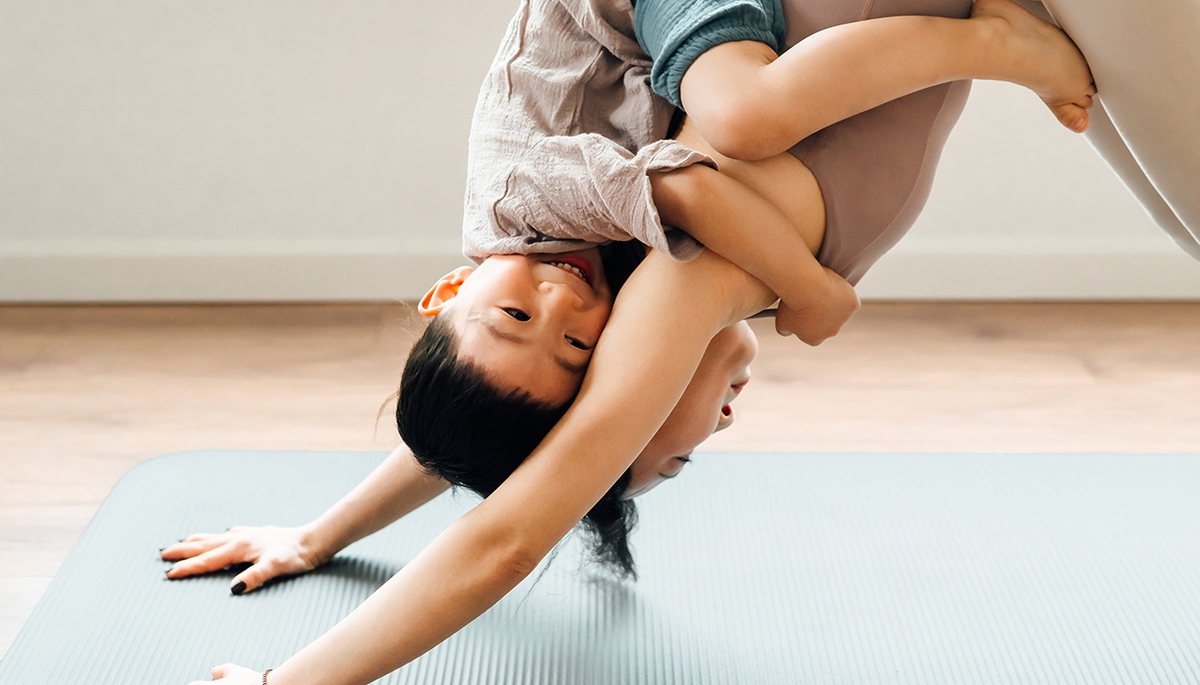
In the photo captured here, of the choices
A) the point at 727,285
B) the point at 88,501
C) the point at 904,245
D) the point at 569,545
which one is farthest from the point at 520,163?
the point at 904,245

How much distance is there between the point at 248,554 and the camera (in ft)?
5.46

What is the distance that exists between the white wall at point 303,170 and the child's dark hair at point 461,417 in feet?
5.21

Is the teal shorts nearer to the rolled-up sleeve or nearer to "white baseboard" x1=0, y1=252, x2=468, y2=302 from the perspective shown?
the rolled-up sleeve

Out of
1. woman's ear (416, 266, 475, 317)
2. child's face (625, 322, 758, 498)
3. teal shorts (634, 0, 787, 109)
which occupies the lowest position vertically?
child's face (625, 322, 758, 498)

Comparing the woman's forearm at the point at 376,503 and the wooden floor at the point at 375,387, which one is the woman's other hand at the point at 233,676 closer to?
the woman's forearm at the point at 376,503

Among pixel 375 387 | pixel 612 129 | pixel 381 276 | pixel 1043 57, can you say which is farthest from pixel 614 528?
pixel 381 276

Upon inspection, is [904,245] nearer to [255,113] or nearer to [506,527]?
[255,113]

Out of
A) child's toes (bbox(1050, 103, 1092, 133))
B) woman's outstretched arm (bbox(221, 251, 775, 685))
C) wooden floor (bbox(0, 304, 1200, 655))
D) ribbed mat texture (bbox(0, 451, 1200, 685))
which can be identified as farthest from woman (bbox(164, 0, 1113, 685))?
wooden floor (bbox(0, 304, 1200, 655))

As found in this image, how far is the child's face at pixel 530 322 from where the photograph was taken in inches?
46.2

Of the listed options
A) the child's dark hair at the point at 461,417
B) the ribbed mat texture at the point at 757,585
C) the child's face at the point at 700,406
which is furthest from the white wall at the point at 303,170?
the child's dark hair at the point at 461,417

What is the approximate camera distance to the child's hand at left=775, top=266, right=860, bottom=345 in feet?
4.23

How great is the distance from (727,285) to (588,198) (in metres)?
0.20

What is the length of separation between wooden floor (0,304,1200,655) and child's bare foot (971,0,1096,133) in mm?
1048

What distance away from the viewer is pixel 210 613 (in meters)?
1.55
